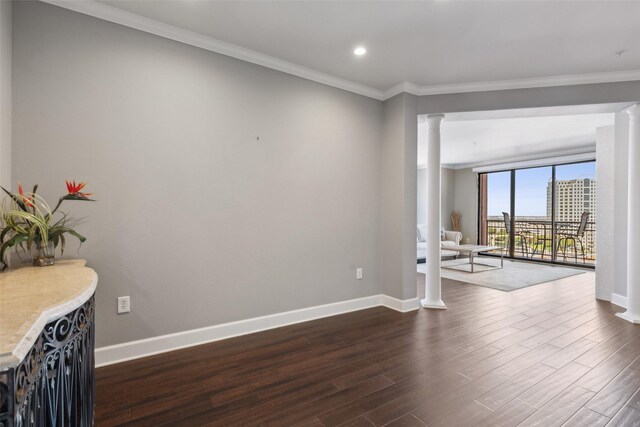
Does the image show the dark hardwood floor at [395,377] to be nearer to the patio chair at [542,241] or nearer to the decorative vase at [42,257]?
the decorative vase at [42,257]

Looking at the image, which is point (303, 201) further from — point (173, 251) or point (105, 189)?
point (105, 189)

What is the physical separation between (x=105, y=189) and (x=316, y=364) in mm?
2010

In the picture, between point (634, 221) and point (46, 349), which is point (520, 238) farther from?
point (46, 349)

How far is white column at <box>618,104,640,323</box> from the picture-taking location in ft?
10.3

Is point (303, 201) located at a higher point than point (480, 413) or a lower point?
higher

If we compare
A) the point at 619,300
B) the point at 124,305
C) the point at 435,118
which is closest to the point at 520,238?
the point at 619,300

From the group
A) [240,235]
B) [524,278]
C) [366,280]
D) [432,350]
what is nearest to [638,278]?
[524,278]

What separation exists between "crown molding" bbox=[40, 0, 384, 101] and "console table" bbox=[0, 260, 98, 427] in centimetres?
186

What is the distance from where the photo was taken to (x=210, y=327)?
8.50 feet

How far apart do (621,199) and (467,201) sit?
5.24 meters

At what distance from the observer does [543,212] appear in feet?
24.4

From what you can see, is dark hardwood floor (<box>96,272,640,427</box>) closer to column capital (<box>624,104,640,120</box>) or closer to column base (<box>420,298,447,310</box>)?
column base (<box>420,298,447,310</box>)

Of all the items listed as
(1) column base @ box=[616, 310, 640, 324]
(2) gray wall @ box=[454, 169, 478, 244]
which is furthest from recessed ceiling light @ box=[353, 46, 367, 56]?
(2) gray wall @ box=[454, 169, 478, 244]

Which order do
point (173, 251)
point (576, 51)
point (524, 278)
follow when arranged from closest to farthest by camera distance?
point (173, 251)
point (576, 51)
point (524, 278)
